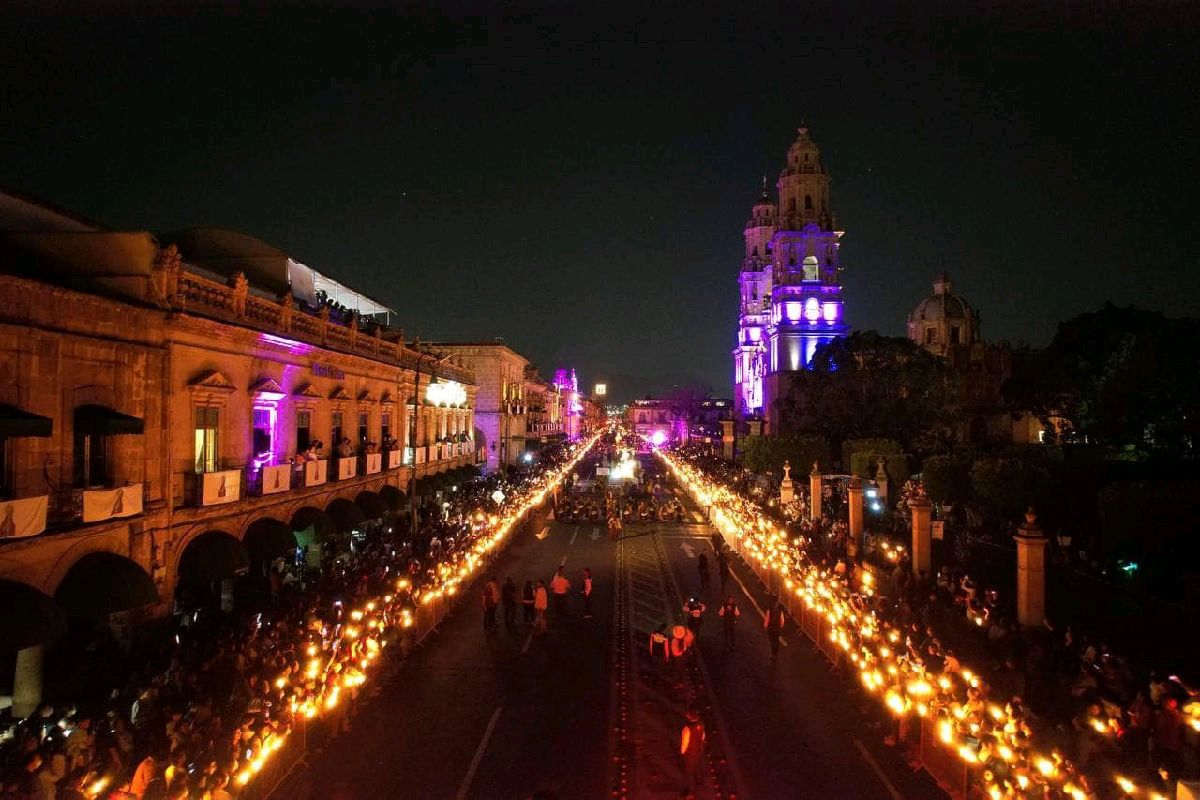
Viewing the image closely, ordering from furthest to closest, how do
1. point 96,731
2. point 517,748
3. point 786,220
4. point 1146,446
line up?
point 786,220 → point 1146,446 → point 517,748 → point 96,731

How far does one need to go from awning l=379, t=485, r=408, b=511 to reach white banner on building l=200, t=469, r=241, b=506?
9.10m

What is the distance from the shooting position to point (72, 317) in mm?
13016

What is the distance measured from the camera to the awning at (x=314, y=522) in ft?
68.1

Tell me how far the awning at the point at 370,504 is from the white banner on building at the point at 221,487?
7182mm

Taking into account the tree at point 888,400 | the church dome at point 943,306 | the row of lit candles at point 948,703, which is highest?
the church dome at point 943,306

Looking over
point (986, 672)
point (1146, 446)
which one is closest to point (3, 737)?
point (986, 672)

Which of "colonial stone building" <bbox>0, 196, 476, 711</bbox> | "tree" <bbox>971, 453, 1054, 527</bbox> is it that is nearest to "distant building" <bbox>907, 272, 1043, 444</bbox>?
"tree" <bbox>971, 453, 1054, 527</bbox>

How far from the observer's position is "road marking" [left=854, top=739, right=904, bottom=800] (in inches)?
430

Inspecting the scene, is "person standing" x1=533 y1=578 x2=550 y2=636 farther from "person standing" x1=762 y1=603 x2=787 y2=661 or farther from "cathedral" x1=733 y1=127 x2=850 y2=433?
"cathedral" x1=733 y1=127 x2=850 y2=433

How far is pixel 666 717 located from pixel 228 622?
954cm

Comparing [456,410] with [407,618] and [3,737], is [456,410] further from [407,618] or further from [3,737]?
[3,737]

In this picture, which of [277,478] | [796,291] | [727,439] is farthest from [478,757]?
[796,291]

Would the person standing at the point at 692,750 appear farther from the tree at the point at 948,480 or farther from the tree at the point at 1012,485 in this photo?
the tree at the point at 948,480

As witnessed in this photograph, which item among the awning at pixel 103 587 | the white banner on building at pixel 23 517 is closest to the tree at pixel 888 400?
the awning at pixel 103 587
